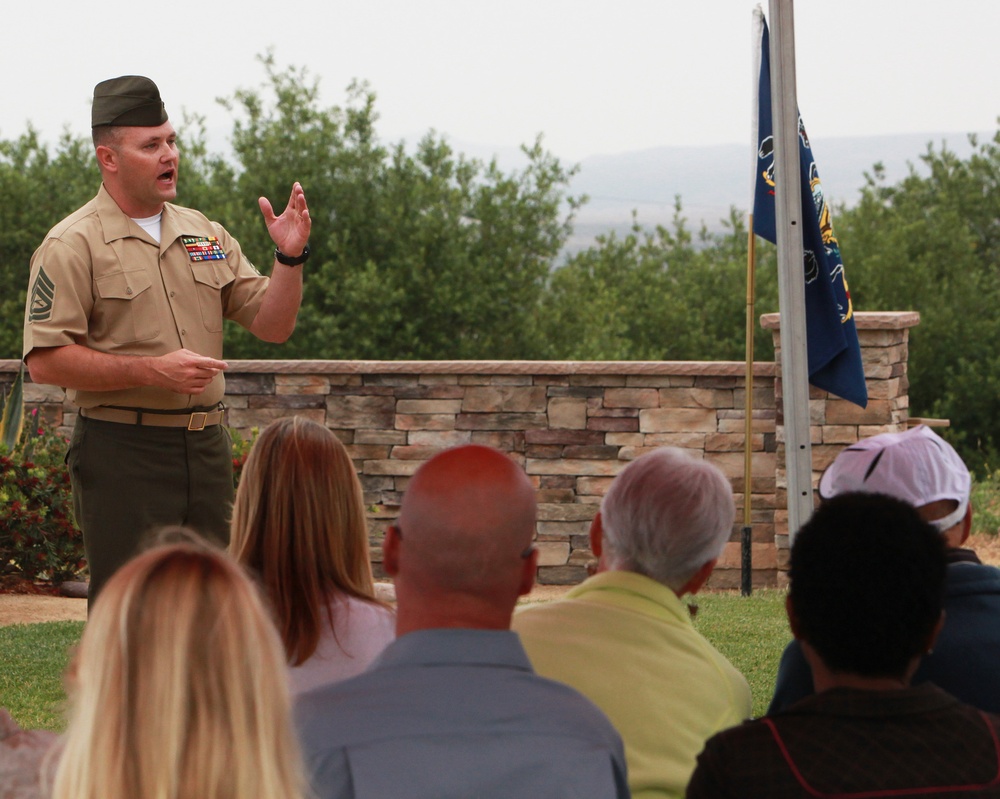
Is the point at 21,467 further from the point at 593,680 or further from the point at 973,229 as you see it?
the point at 973,229

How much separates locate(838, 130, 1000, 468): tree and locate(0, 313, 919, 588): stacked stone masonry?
6678mm

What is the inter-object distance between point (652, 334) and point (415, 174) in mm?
4164

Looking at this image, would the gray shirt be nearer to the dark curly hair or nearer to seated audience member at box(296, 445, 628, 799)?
seated audience member at box(296, 445, 628, 799)

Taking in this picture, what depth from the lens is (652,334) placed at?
16234 millimetres

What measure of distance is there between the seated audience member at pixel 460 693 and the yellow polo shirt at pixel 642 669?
12.3 inches

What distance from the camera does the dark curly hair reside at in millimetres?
1743

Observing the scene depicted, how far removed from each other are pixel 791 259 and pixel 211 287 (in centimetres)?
158

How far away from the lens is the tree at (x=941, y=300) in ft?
48.7

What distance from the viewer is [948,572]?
2168mm

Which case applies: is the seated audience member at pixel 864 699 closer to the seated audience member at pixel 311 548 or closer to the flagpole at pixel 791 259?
the seated audience member at pixel 311 548

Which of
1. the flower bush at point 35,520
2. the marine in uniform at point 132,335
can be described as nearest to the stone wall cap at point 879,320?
the flower bush at point 35,520

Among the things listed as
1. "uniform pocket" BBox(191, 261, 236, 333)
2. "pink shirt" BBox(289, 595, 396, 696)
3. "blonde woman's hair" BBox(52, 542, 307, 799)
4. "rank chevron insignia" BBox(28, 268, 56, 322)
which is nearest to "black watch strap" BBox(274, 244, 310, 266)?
"uniform pocket" BBox(191, 261, 236, 333)

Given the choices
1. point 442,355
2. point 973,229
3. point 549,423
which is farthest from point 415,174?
point 973,229

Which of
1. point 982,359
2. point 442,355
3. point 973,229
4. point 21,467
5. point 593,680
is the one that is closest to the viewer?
point 593,680
